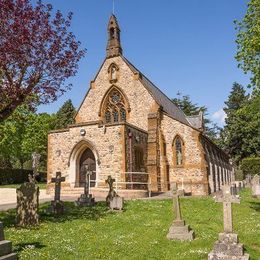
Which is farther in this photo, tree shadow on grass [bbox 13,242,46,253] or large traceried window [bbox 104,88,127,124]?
large traceried window [bbox 104,88,127,124]

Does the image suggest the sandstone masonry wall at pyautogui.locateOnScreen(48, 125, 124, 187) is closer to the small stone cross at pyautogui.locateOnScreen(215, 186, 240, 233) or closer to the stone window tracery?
the stone window tracery

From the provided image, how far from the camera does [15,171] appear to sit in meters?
42.8

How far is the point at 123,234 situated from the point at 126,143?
40.4 ft

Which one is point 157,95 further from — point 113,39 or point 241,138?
point 241,138

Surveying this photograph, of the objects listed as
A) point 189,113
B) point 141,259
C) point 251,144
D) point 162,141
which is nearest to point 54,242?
point 141,259

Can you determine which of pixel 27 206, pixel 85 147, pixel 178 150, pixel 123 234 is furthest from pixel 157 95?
pixel 123 234

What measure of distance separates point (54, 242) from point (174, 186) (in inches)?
165

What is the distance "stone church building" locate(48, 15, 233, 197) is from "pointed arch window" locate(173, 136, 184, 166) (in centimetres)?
8

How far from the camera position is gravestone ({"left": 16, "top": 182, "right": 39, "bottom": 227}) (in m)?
11.4

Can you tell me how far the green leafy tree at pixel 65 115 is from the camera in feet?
188

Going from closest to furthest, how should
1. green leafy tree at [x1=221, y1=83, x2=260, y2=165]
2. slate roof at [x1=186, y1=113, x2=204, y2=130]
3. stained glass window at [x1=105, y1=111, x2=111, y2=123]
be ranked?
stained glass window at [x1=105, y1=111, x2=111, y2=123], slate roof at [x1=186, y1=113, x2=204, y2=130], green leafy tree at [x1=221, y1=83, x2=260, y2=165]

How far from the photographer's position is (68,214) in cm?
1417

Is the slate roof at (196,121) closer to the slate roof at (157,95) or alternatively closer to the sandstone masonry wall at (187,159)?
the slate roof at (157,95)

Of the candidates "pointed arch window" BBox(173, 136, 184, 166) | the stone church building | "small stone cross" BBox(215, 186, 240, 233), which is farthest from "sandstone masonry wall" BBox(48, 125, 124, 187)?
"small stone cross" BBox(215, 186, 240, 233)
